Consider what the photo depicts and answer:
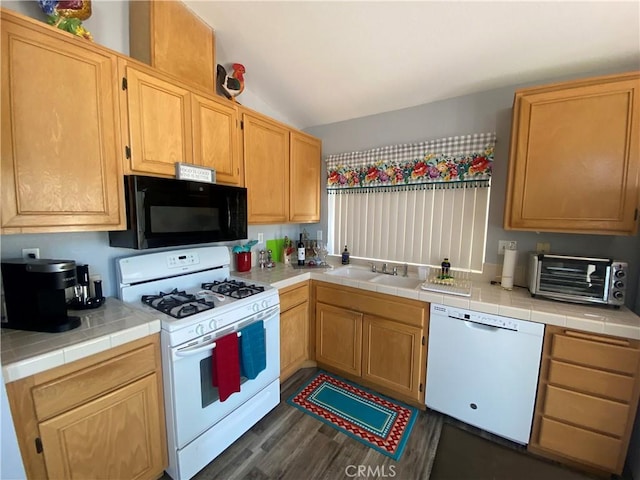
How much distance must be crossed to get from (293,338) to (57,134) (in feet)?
6.43

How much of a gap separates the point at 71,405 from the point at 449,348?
2041mm

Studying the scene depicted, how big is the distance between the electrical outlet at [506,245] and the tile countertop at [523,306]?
274 mm

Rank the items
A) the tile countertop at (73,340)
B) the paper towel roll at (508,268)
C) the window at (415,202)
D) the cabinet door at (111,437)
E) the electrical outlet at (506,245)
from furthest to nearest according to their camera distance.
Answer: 1. the window at (415,202)
2. the electrical outlet at (506,245)
3. the paper towel roll at (508,268)
4. the cabinet door at (111,437)
5. the tile countertop at (73,340)

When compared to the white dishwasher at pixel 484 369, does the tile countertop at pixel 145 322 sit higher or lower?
higher

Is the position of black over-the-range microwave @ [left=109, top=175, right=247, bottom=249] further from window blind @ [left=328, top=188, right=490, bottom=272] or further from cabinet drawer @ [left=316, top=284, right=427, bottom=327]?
window blind @ [left=328, top=188, right=490, bottom=272]

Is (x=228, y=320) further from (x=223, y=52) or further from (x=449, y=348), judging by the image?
(x=223, y=52)

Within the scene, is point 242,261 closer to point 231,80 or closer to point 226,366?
point 226,366

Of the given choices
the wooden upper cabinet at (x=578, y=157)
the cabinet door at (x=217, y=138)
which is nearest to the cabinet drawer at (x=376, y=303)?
the wooden upper cabinet at (x=578, y=157)

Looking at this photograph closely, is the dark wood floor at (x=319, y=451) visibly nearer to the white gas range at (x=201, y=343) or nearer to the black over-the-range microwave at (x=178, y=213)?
the white gas range at (x=201, y=343)

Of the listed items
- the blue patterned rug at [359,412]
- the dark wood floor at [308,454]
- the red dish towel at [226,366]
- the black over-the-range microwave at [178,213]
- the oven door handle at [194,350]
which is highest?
the black over-the-range microwave at [178,213]

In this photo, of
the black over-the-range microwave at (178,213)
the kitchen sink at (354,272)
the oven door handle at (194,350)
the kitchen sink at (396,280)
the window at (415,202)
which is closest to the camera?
the oven door handle at (194,350)

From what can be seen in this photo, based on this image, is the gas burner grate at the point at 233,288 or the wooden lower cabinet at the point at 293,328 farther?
the wooden lower cabinet at the point at 293,328

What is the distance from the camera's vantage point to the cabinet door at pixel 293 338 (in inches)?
86.0

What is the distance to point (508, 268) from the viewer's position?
1.93 m
